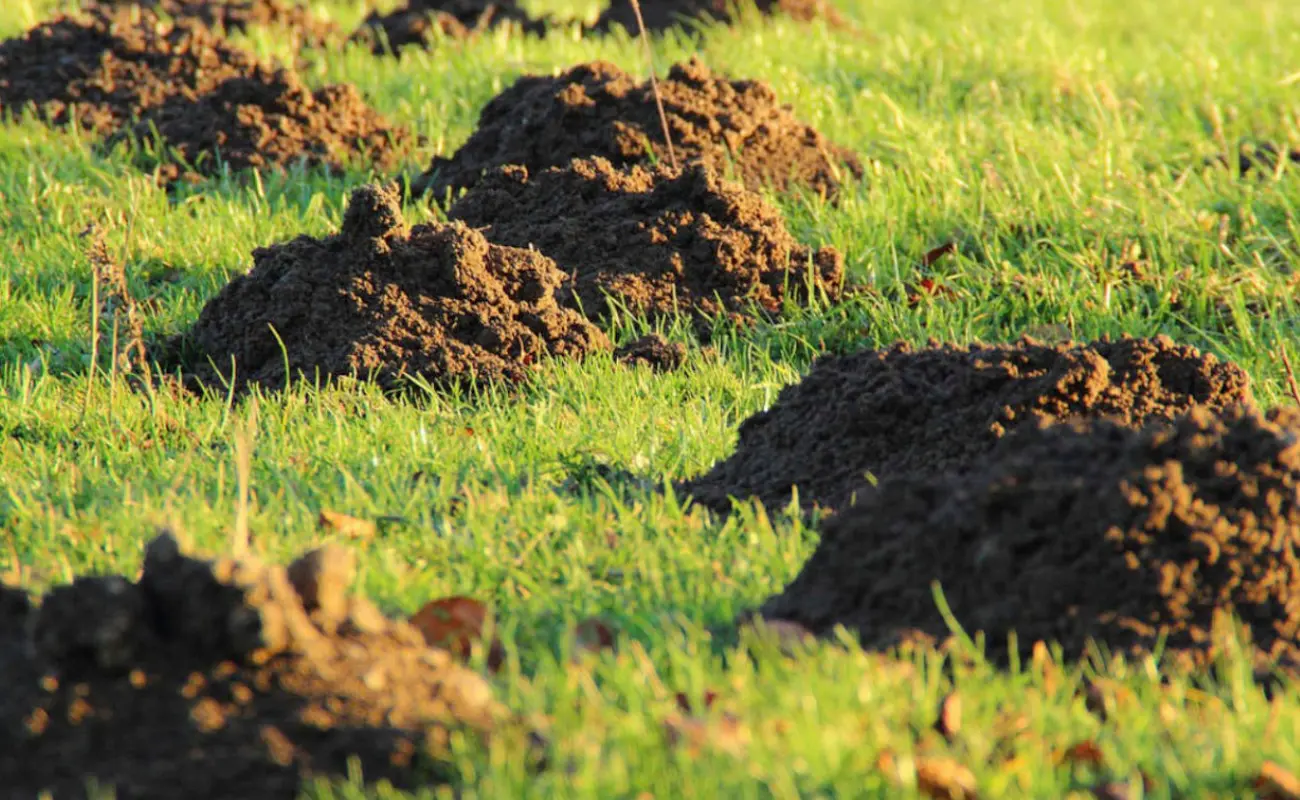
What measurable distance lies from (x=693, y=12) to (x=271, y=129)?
4.07 meters

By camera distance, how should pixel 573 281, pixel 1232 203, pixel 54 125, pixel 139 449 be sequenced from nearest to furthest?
1. pixel 139 449
2. pixel 573 281
3. pixel 1232 203
4. pixel 54 125

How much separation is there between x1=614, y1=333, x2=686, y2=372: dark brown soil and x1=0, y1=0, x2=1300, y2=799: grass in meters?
0.11

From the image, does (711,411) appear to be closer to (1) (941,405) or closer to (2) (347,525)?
(1) (941,405)

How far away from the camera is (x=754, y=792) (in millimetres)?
2346

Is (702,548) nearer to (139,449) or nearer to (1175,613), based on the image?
(1175,613)

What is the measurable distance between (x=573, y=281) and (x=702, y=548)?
2598 millimetres

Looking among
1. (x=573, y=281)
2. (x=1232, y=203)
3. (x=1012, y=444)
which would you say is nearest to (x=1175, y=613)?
(x=1012, y=444)

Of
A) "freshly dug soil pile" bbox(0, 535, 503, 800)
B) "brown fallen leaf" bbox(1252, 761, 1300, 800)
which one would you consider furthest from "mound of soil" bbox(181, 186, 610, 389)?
"brown fallen leaf" bbox(1252, 761, 1300, 800)

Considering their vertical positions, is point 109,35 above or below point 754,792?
above

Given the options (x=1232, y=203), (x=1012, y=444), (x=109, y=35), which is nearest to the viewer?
(x=1012, y=444)

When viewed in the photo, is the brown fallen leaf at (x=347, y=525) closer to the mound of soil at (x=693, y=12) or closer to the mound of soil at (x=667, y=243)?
the mound of soil at (x=667, y=243)

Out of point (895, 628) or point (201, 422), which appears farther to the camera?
point (201, 422)

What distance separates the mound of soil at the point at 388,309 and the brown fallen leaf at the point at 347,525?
154cm

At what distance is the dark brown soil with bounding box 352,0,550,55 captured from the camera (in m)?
9.69
